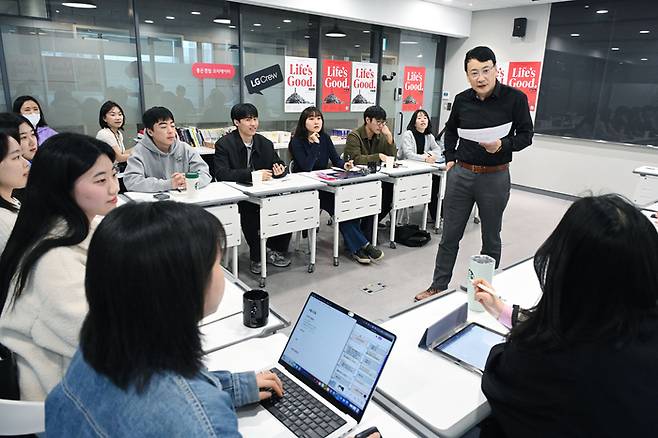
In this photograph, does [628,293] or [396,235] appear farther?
[396,235]

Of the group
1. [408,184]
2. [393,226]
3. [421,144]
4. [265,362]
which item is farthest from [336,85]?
[265,362]

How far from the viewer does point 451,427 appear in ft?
3.43

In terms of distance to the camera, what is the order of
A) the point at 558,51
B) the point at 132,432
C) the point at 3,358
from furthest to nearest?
1. the point at 558,51
2. the point at 3,358
3. the point at 132,432

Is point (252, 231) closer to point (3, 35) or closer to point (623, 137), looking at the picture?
point (3, 35)

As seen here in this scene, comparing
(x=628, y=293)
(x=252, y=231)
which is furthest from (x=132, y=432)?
(x=252, y=231)

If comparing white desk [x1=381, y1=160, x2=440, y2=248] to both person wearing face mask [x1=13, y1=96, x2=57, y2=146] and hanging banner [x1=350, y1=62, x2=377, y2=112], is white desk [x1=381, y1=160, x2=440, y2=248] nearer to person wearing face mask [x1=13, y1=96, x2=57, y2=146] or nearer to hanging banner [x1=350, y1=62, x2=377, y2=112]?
hanging banner [x1=350, y1=62, x2=377, y2=112]

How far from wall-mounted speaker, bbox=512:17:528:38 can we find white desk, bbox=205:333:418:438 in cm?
676

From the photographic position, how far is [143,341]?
709 millimetres

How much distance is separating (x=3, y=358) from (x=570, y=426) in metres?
1.39

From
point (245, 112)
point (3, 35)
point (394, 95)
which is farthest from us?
point (394, 95)

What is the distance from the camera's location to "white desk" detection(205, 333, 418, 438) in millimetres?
1039

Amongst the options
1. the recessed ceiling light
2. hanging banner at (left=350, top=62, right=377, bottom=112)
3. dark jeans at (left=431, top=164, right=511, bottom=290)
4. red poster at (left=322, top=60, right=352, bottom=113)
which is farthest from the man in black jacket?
hanging banner at (left=350, top=62, right=377, bottom=112)

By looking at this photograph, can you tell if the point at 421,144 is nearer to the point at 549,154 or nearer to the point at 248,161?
the point at 248,161

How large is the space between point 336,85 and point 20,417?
6.22 m
